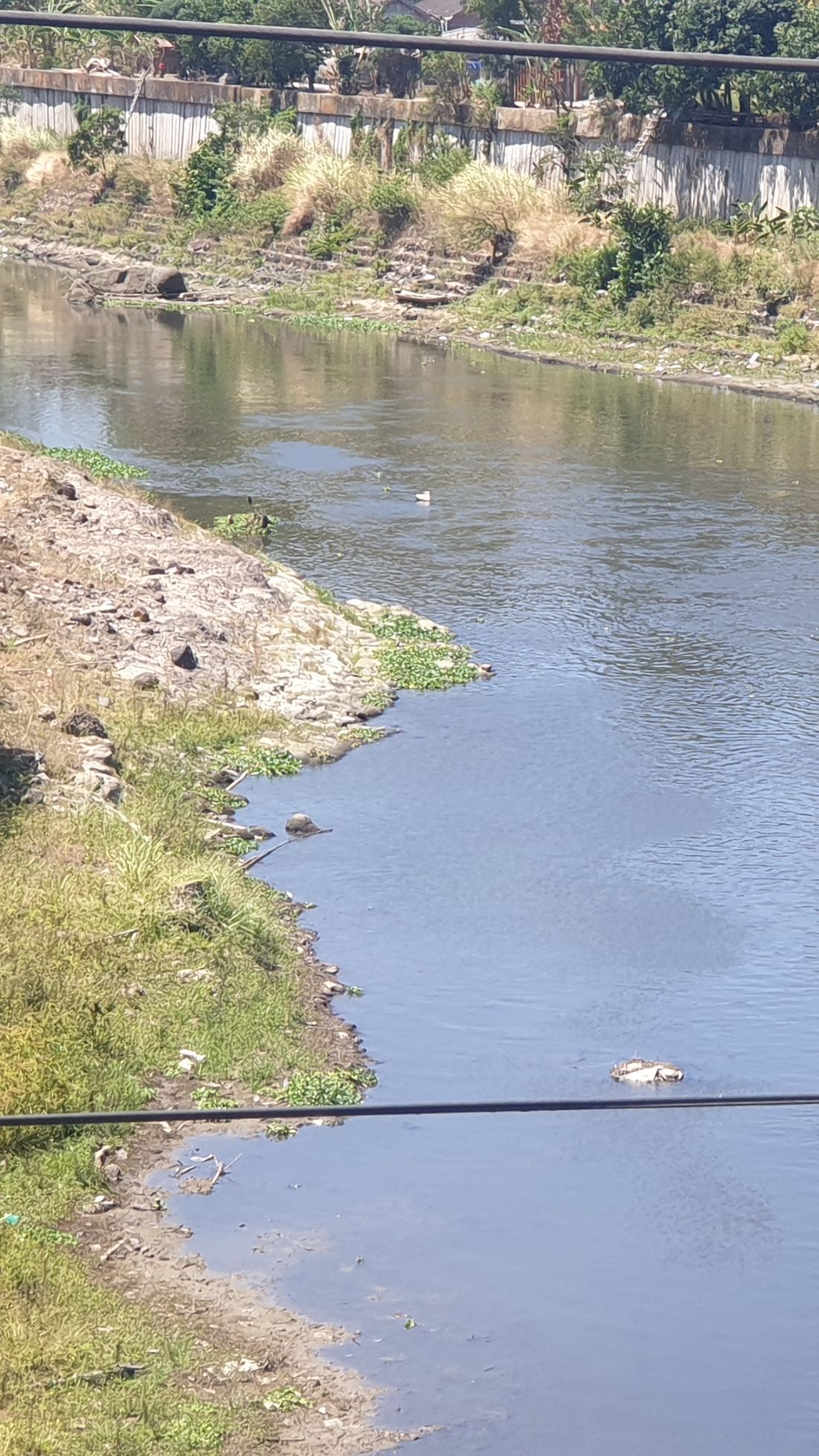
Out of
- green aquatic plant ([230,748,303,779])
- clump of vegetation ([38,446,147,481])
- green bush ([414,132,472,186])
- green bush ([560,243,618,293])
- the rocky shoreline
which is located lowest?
green aquatic plant ([230,748,303,779])

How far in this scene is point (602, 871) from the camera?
46.5ft

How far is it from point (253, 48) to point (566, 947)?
4186 cm

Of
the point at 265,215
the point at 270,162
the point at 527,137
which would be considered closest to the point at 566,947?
the point at 527,137

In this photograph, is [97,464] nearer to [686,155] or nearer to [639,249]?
[639,249]

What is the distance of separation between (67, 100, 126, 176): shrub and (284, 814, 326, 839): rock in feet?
140

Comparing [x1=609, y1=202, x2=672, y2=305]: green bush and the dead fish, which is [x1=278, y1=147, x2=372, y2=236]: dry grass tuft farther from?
the dead fish

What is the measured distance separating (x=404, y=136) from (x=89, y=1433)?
1677 inches

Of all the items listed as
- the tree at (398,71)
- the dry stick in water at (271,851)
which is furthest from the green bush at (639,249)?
the dry stick in water at (271,851)

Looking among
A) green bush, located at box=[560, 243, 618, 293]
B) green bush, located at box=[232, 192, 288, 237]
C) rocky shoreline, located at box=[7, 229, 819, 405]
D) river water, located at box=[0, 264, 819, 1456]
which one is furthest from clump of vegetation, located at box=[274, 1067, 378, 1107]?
green bush, located at box=[232, 192, 288, 237]

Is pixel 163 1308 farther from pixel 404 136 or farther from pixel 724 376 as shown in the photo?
pixel 404 136

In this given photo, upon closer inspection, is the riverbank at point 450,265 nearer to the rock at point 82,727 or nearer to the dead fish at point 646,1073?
the rock at point 82,727

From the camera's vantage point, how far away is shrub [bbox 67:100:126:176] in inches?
2106

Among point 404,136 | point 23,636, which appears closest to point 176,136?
point 404,136

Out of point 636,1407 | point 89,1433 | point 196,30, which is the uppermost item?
point 196,30
